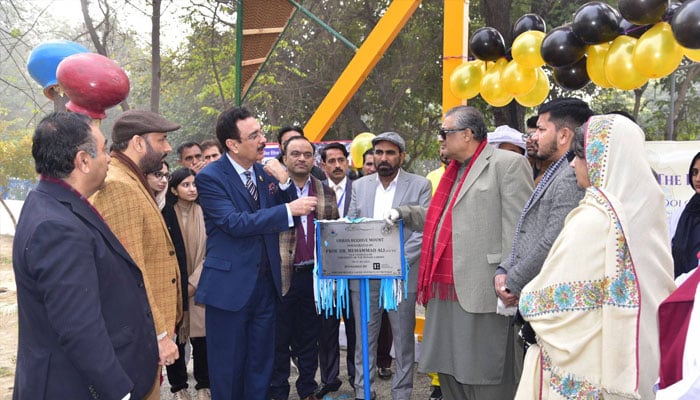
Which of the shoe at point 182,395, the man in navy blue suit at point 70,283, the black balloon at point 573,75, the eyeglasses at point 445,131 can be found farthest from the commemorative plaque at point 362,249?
the black balloon at point 573,75

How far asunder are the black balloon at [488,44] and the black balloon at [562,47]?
714mm

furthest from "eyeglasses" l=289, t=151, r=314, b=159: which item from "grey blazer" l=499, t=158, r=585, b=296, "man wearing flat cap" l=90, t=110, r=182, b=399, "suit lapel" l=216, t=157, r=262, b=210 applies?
"grey blazer" l=499, t=158, r=585, b=296

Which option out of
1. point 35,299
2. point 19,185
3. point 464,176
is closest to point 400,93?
point 464,176

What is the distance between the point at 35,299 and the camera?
6.99ft

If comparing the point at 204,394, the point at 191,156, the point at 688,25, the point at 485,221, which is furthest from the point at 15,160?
the point at 688,25

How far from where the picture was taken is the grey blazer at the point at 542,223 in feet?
9.35

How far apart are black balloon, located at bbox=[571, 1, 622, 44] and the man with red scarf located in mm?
1581

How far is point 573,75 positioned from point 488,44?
2.82 feet

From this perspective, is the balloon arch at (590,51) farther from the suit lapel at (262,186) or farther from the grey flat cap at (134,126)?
the grey flat cap at (134,126)

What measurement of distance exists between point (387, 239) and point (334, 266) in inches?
15.6

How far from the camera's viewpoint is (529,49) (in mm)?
5168

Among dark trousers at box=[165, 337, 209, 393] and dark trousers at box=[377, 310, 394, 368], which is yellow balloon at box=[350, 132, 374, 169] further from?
dark trousers at box=[165, 337, 209, 393]

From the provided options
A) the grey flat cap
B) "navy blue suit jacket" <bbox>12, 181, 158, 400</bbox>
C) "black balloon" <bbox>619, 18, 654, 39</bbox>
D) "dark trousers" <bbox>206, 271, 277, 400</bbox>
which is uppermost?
"black balloon" <bbox>619, 18, 654, 39</bbox>

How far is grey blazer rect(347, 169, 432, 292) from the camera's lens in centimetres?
456
